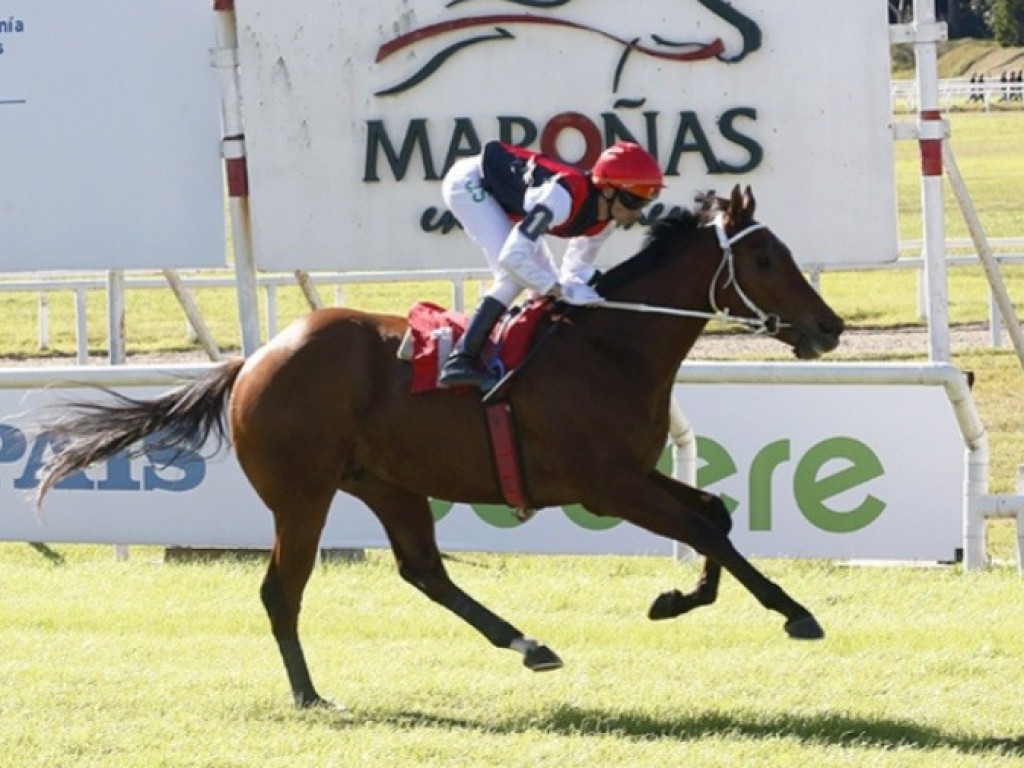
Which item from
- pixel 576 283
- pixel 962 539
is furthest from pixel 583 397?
pixel 962 539

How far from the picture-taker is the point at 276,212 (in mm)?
10539

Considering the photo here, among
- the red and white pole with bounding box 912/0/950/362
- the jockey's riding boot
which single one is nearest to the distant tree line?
the red and white pole with bounding box 912/0/950/362

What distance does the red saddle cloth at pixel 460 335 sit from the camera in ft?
23.0

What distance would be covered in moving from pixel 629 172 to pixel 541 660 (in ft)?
5.08

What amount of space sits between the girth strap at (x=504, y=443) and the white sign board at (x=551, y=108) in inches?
131

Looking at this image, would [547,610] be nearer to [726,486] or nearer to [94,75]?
[726,486]

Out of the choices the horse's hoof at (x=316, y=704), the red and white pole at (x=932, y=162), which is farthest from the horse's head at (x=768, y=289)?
the red and white pole at (x=932, y=162)

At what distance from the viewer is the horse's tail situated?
24.7 ft

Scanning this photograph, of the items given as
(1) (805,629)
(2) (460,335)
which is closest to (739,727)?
(1) (805,629)

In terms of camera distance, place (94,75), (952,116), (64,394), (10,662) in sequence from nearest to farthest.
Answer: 1. (10,662)
2. (64,394)
3. (94,75)
4. (952,116)

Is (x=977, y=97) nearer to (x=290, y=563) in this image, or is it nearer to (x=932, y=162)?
(x=932, y=162)

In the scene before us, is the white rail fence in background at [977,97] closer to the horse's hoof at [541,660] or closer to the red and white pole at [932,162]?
the red and white pole at [932,162]

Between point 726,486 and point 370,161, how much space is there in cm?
238

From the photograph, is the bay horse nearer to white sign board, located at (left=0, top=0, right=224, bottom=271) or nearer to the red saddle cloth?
the red saddle cloth
